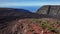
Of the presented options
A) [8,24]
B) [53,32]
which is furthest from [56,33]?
[8,24]

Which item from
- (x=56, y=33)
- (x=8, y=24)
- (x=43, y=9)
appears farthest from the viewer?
(x=43, y=9)

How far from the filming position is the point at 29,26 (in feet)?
45.1

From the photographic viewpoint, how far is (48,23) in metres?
14.4

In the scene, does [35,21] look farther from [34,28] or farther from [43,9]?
[43,9]

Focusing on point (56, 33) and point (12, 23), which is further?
point (12, 23)

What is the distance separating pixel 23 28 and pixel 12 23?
1.00 metres

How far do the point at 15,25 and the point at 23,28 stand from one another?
631mm

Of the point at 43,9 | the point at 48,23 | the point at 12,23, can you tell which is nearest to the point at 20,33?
the point at 12,23

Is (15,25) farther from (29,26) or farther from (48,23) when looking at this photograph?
(48,23)

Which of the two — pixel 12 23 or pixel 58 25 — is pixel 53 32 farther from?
pixel 12 23

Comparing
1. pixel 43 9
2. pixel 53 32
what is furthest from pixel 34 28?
pixel 43 9

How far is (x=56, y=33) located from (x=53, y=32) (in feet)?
0.62

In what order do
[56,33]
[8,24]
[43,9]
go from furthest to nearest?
[43,9], [8,24], [56,33]

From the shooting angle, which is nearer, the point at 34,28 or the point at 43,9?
the point at 34,28
